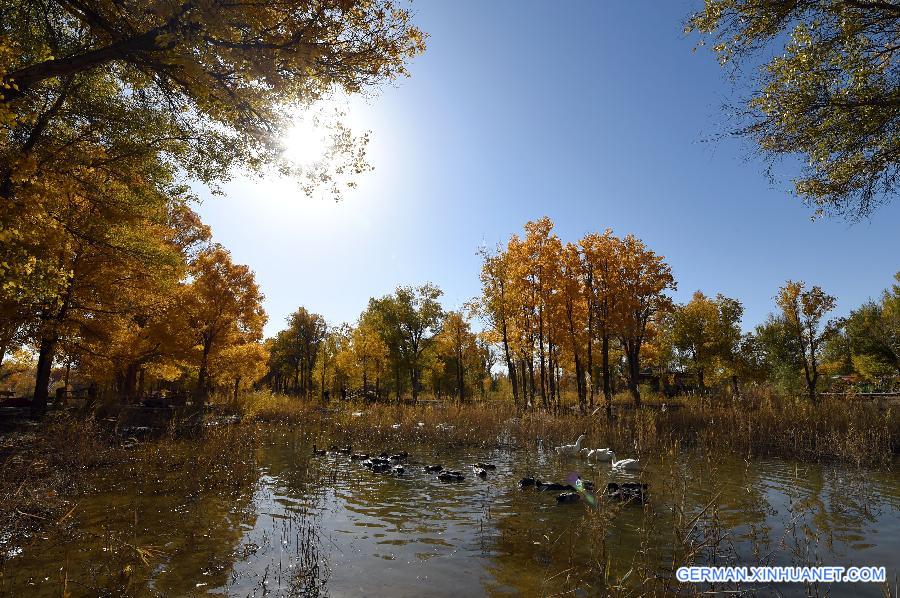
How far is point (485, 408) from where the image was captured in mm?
18156

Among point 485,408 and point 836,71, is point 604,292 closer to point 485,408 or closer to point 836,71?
point 485,408

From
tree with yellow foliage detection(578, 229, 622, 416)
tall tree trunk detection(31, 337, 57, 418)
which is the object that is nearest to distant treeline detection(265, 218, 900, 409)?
tree with yellow foliage detection(578, 229, 622, 416)

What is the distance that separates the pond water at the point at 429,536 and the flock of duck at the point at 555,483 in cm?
28

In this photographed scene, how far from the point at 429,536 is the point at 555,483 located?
3.85 metres

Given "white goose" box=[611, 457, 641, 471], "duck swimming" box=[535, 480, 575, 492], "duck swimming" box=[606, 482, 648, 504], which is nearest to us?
"duck swimming" box=[606, 482, 648, 504]

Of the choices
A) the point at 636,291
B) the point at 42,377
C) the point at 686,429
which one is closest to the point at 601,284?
the point at 636,291

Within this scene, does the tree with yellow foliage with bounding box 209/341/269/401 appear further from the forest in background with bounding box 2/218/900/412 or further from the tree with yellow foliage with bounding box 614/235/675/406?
the tree with yellow foliage with bounding box 614/235/675/406

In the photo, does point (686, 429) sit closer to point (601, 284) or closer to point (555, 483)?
point (555, 483)

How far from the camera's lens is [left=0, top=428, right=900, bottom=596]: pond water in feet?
15.5

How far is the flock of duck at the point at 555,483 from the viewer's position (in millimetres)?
7867

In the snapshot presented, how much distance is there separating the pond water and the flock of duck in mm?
280

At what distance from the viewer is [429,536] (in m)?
6.39

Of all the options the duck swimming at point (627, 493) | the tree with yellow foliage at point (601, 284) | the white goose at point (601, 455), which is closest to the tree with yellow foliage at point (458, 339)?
the tree with yellow foliage at point (601, 284)

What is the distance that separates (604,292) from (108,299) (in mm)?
22971
